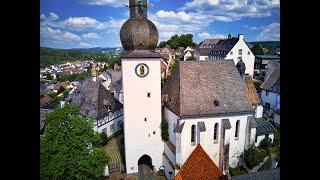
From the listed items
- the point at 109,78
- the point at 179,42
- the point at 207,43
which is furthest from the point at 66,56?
the point at 109,78

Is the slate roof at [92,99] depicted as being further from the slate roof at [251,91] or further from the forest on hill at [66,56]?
the forest on hill at [66,56]

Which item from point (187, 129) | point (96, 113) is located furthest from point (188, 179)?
point (96, 113)

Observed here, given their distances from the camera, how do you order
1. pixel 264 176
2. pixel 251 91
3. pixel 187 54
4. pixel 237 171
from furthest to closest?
pixel 187 54 < pixel 251 91 < pixel 237 171 < pixel 264 176

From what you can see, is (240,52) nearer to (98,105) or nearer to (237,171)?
(98,105)

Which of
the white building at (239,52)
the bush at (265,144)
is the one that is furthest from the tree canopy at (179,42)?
the bush at (265,144)

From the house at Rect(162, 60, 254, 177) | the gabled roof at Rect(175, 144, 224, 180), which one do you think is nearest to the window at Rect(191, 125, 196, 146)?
the house at Rect(162, 60, 254, 177)
